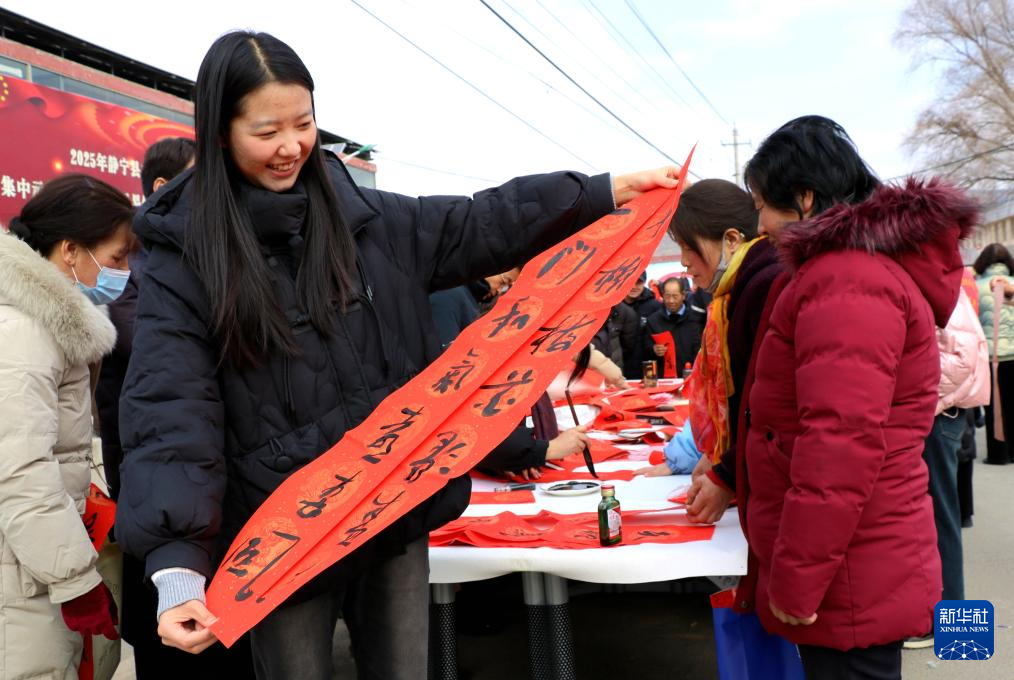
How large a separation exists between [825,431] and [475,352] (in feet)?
2.36

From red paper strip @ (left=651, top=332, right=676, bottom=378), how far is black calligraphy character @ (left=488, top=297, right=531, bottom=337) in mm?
5911

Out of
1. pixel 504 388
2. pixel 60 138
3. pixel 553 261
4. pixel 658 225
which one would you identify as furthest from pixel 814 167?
pixel 60 138

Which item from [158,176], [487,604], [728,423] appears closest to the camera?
[728,423]

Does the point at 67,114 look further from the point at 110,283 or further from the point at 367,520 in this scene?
the point at 367,520

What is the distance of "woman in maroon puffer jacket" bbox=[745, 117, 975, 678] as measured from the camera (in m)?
1.70

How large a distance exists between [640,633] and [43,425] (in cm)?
268

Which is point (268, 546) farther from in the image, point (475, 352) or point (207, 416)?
point (475, 352)

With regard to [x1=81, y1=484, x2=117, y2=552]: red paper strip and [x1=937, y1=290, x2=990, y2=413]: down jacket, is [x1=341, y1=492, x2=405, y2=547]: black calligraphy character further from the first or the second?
[x1=937, y1=290, x2=990, y2=413]: down jacket

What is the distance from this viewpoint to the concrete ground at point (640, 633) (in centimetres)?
333

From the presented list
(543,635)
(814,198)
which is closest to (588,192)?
(814,198)

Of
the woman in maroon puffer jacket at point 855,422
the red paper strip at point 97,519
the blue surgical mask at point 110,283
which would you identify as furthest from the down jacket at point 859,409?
the blue surgical mask at point 110,283

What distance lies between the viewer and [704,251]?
8.67 ft

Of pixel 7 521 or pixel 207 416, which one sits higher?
pixel 207 416

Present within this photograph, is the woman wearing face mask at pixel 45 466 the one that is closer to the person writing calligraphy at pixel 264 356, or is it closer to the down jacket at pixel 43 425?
the down jacket at pixel 43 425
